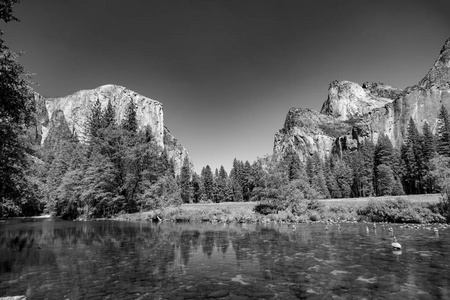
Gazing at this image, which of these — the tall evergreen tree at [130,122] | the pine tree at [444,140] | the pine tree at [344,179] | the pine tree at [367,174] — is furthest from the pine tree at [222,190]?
the pine tree at [444,140]

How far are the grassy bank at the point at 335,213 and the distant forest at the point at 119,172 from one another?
2339mm

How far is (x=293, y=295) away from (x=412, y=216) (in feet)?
98.0

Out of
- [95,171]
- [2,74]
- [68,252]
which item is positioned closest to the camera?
[2,74]

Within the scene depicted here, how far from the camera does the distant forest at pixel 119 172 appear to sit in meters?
16.8

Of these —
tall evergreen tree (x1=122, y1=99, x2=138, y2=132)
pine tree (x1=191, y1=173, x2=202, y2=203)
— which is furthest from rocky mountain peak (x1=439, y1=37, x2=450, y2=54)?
tall evergreen tree (x1=122, y1=99, x2=138, y2=132)

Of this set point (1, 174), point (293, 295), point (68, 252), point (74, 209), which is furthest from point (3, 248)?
point (74, 209)

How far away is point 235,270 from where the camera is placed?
45.2ft

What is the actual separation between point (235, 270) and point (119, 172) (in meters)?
47.0

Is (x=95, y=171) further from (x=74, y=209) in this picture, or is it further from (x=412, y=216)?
(x=412, y=216)

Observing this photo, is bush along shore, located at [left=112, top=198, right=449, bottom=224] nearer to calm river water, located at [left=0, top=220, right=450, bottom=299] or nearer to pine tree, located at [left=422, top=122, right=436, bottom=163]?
calm river water, located at [left=0, top=220, right=450, bottom=299]

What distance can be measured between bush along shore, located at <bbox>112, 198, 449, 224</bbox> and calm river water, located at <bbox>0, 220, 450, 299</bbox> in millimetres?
11434

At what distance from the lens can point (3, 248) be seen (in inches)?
821

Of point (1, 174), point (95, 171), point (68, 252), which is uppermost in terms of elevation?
point (95, 171)

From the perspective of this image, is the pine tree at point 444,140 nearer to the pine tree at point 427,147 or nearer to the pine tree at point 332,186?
the pine tree at point 427,147
